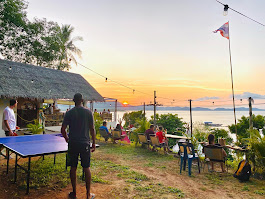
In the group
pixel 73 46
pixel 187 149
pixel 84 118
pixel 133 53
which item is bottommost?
pixel 187 149

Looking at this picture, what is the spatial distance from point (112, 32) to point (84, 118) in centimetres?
1005

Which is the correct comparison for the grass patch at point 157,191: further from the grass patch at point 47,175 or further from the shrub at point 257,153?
the shrub at point 257,153

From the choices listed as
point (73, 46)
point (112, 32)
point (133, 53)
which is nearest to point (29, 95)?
point (112, 32)

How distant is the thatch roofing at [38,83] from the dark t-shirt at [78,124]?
24.7 ft

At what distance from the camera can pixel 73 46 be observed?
2431 cm

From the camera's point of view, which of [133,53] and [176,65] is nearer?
[133,53]

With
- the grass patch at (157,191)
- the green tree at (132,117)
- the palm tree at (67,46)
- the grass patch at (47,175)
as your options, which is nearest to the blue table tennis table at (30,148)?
the grass patch at (47,175)

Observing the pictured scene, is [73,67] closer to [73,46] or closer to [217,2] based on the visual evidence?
[73,46]

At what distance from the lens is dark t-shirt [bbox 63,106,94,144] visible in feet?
10.9

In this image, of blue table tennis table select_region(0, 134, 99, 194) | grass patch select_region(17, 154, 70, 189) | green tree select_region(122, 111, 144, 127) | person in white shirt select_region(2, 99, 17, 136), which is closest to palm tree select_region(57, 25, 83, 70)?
green tree select_region(122, 111, 144, 127)

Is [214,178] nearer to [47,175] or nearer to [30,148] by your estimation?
[47,175]

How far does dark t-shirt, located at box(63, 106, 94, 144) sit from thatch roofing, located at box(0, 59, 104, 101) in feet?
24.7

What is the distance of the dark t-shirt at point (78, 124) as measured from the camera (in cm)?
332

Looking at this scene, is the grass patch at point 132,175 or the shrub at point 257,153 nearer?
the grass patch at point 132,175
